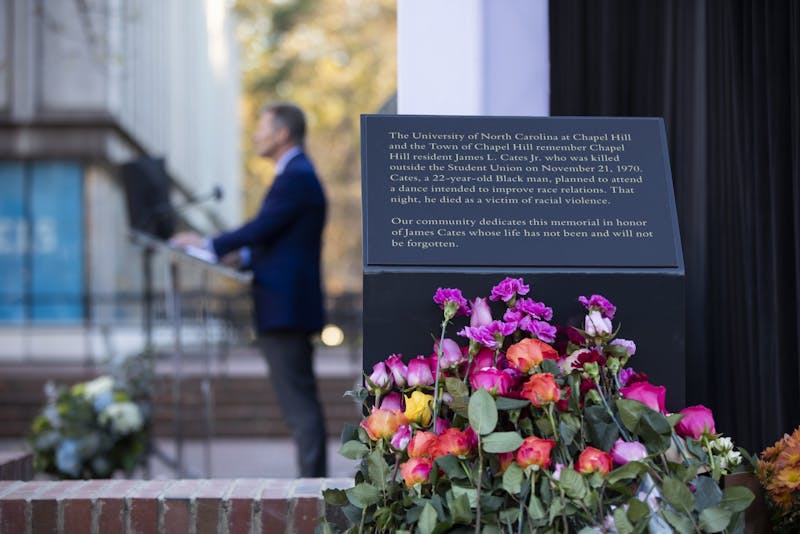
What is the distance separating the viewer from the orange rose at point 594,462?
1.95m

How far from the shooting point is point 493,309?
249cm

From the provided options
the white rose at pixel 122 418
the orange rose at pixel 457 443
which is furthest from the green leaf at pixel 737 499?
the white rose at pixel 122 418

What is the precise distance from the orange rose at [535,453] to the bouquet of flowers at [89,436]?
3.96 metres

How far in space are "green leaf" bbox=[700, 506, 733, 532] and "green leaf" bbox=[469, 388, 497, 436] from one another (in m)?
0.46

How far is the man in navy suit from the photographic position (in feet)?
15.1

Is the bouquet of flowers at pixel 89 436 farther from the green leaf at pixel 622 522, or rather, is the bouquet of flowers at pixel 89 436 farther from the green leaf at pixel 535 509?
the green leaf at pixel 622 522

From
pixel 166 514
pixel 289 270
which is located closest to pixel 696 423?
pixel 166 514

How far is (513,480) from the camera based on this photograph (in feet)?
6.40

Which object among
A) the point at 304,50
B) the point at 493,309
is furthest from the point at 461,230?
the point at 304,50

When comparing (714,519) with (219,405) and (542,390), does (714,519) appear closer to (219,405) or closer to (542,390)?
(542,390)

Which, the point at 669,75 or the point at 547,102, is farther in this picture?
the point at 547,102

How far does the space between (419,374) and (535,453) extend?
0.39m

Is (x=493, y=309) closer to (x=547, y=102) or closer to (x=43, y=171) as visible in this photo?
(x=547, y=102)

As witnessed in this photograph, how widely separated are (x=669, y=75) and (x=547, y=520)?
192 cm
